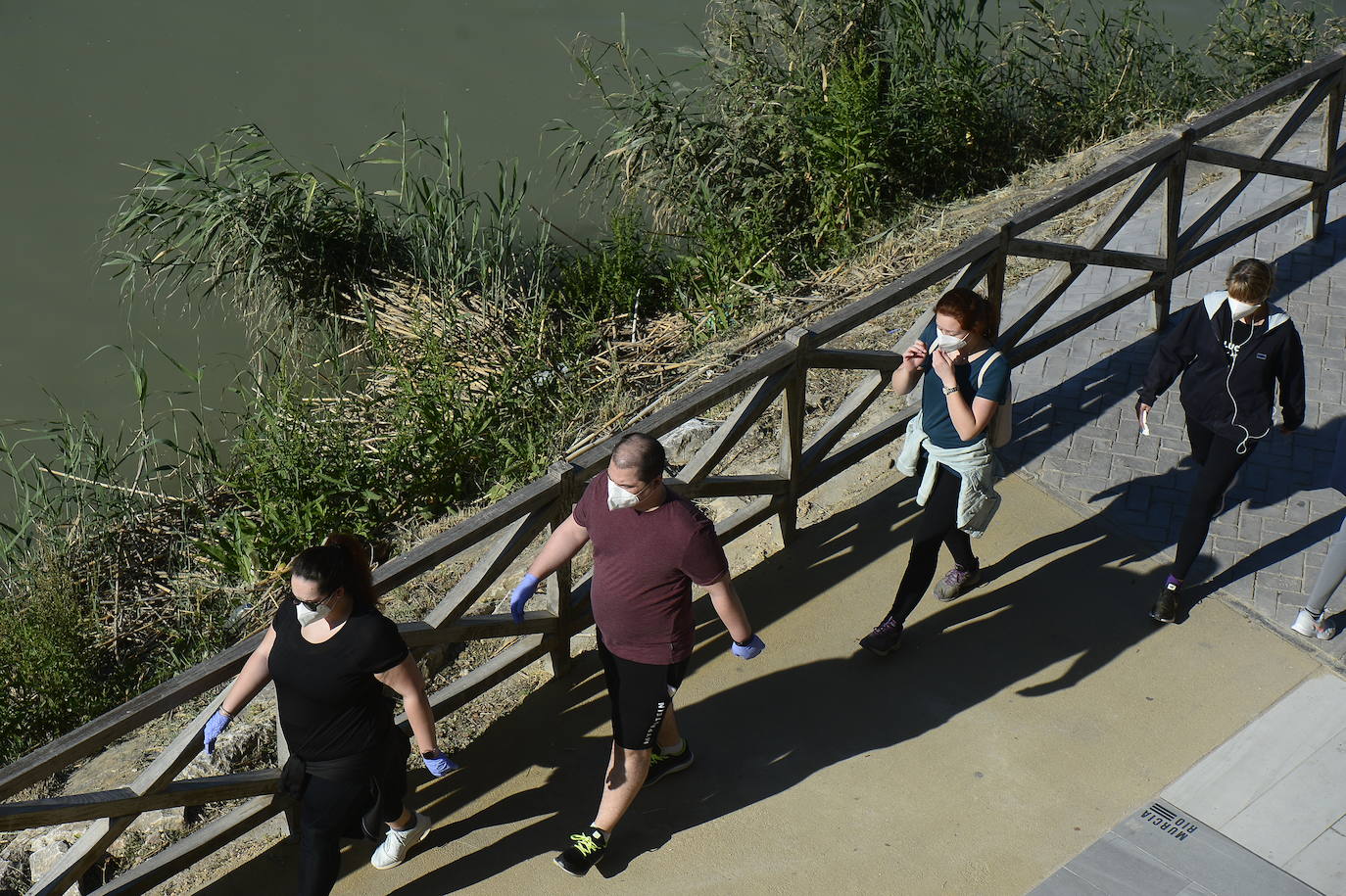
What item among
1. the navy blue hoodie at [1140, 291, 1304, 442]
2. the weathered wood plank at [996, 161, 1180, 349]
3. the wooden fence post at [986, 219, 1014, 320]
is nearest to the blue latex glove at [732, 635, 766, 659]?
the navy blue hoodie at [1140, 291, 1304, 442]

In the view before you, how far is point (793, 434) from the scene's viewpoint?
205 inches

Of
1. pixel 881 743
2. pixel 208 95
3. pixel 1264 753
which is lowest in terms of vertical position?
pixel 1264 753

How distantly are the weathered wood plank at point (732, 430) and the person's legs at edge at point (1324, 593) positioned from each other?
2170mm

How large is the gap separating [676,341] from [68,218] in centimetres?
654

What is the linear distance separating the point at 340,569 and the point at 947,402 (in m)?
2.22

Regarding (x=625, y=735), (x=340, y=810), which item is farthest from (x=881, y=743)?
(x=340, y=810)

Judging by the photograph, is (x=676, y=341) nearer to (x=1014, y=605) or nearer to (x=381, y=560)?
(x=381, y=560)

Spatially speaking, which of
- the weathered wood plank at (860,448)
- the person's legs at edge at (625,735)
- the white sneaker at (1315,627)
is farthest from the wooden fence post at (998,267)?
the person's legs at edge at (625,735)

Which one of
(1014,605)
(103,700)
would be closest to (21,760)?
(103,700)

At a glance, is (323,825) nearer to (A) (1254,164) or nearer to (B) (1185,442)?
(B) (1185,442)

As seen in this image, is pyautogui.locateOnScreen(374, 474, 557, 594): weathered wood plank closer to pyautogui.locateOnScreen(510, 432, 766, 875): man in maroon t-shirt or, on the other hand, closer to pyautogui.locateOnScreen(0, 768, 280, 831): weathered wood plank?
pyautogui.locateOnScreen(510, 432, 766, 875): man in maroon t-shirt

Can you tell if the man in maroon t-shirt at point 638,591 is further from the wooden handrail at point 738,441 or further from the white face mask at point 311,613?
the white face mask at point 311,613

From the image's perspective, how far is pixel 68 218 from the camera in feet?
36.9

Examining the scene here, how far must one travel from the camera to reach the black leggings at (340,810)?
147 inches
